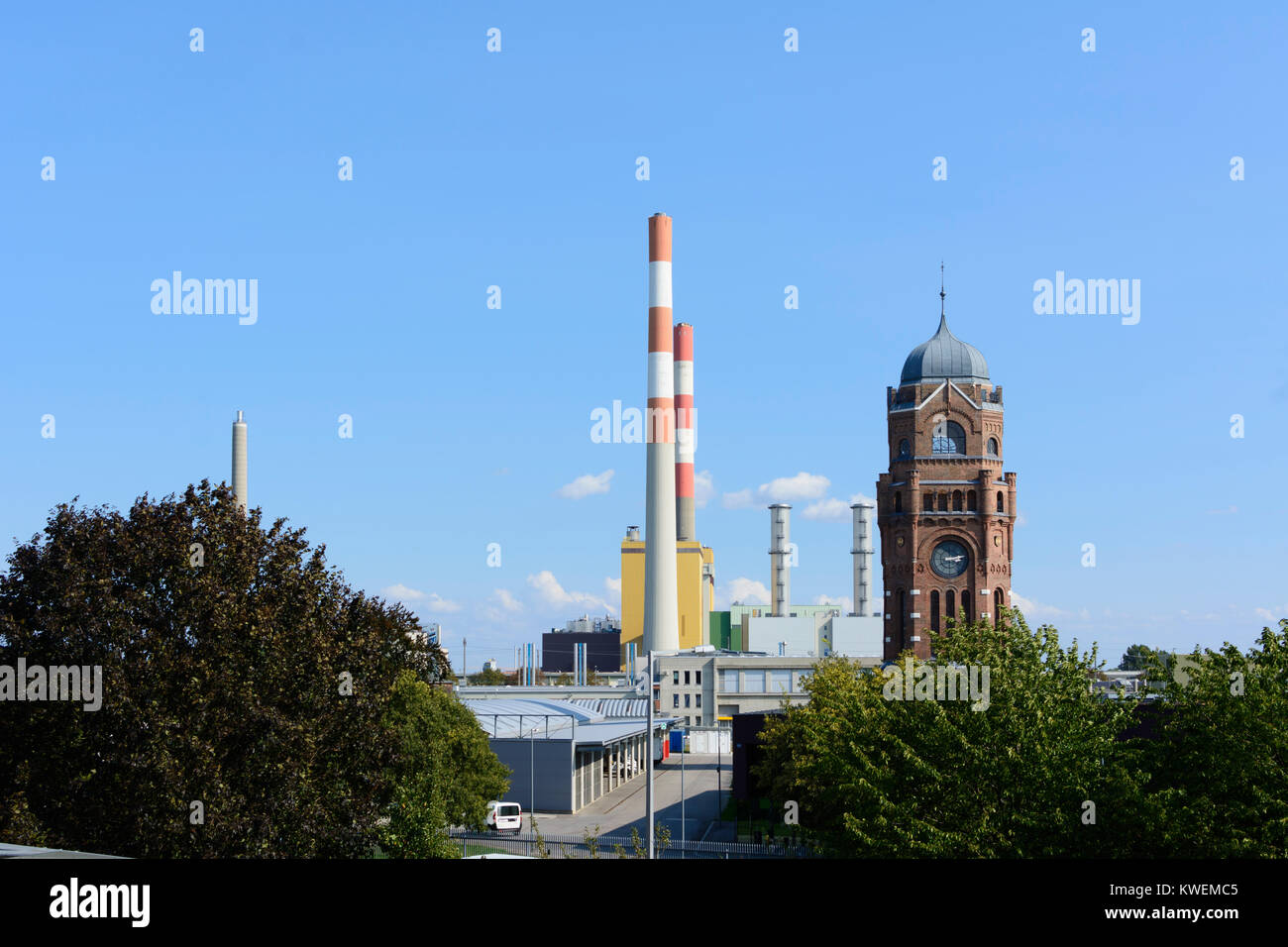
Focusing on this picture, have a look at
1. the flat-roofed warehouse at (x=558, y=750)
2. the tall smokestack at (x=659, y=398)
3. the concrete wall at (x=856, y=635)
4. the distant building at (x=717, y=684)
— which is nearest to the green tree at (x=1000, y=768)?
the flat-roofed warehouse at (x=558, y=750)

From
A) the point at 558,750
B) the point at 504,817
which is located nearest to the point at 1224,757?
the point at 504,817

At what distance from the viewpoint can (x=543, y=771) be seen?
2611 inches

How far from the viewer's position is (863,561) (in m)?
162

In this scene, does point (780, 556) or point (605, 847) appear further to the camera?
point (780, 556)

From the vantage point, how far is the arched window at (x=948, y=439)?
104 meters

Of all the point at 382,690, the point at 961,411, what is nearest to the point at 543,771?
the point at 382,690

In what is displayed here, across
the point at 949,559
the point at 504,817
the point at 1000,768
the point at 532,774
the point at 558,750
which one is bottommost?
the point at 504,817

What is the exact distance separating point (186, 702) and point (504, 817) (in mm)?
29283

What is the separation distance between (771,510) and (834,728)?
126324mm

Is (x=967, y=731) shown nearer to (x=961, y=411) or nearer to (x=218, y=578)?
(x=218, y=578)
